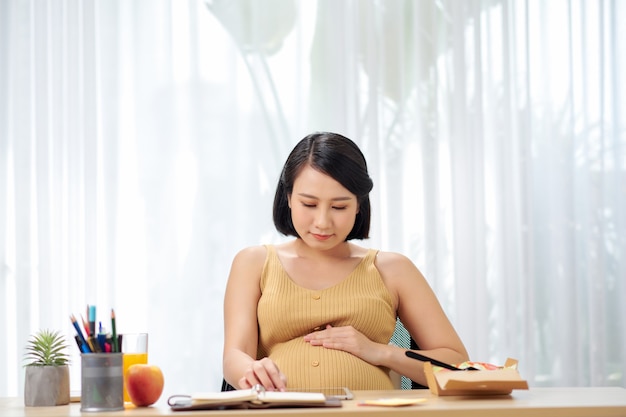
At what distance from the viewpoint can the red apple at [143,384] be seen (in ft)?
5.07

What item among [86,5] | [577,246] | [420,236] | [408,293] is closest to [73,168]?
[86,5]

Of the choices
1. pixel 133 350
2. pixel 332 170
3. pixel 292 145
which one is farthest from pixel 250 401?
pixel 292 145

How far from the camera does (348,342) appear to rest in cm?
210

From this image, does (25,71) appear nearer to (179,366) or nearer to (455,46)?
(179,366)

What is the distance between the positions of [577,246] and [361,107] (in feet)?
3.37

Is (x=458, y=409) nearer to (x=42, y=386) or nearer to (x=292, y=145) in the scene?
(x=42, y=386)

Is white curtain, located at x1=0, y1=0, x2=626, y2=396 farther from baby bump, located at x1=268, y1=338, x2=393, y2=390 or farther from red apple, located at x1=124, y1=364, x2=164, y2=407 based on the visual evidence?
red apple, located at x1=124, y1=364, x2=164, y2=407

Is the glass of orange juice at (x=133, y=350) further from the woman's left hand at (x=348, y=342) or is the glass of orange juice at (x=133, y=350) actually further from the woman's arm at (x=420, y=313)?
the woman's arm at (x=420, y=313)

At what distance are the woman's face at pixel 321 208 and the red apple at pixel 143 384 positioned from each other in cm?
69

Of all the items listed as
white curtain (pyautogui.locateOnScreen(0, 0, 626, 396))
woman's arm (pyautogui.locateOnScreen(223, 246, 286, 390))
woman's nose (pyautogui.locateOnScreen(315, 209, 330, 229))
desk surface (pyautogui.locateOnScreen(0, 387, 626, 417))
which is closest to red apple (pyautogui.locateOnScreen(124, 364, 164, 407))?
desk surface (pyautogui.locateOnScreen(0, 387, 626, 417))

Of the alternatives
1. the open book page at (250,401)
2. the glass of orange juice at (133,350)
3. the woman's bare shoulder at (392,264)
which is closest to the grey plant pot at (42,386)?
the glass of orange juice at (133,350)

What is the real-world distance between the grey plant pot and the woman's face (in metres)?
0.75

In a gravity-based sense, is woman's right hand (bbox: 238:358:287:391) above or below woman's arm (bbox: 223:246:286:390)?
below

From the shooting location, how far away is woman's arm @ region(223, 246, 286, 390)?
6.81ft
